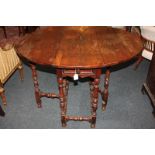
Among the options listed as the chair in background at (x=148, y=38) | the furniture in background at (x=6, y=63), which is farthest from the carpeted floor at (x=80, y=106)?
the chair in background at (x=148, y=38)

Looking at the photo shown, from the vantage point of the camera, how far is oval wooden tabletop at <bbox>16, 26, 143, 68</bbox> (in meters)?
1.76

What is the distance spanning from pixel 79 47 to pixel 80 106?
3.24 feet

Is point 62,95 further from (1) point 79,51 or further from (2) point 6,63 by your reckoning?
(2) point 6,63

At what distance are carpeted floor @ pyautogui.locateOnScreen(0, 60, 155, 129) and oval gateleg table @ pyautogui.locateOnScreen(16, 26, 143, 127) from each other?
179mm

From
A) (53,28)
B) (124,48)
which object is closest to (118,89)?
(124,48)

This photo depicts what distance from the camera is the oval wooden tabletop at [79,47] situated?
1.76m

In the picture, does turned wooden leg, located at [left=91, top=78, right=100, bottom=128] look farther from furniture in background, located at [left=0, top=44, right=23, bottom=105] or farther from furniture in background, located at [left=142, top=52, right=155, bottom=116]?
furniture in background, located at [left=0, top=44, right=23, bottom=105]

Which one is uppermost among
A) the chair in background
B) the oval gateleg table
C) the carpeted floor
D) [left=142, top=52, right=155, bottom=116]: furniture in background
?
the oval gateleg table

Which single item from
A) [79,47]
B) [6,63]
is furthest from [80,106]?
[6,63]

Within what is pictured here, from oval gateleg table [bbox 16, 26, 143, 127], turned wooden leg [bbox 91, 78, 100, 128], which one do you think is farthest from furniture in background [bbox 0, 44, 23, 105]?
turned wooden leg [bbox 91, 78, 100, 128]

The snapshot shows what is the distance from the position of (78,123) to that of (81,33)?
3.84 ft

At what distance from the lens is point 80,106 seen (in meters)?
2.69

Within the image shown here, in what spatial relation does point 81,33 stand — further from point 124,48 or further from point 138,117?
point 138,117

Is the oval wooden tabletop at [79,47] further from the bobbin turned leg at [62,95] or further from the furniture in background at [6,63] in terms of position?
the furniture in background at [6,63]
